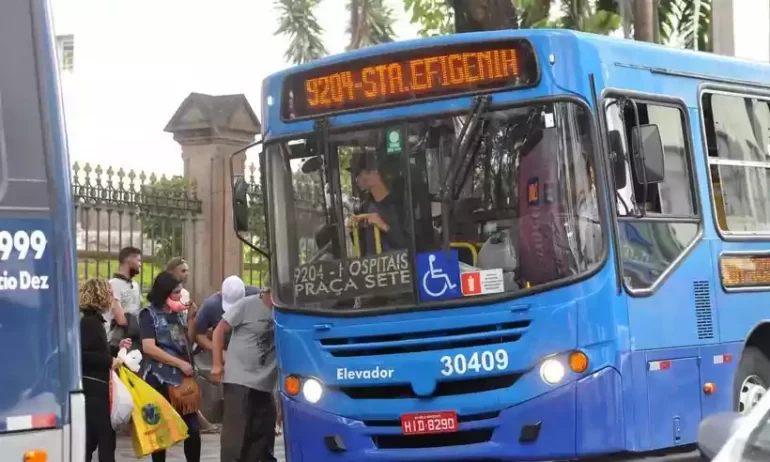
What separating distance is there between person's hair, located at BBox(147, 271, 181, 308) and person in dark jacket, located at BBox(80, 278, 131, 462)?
921 millimetres

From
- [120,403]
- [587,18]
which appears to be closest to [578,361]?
[120,403]

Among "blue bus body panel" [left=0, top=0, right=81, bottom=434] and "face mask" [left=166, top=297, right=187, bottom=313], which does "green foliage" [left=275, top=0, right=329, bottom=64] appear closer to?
"face mask" [left=166, top=297, right=187, bottom=313]

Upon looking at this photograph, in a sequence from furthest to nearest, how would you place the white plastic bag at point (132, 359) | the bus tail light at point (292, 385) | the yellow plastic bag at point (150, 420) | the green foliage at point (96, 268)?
the green foliage at point (96, 268) < the white plastic bag at point (132, 359) < the yellow plastic bag at point (150, 420) < the bus tail light at point (292, 385)

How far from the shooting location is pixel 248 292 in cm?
1248

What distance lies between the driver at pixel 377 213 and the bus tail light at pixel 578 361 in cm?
127

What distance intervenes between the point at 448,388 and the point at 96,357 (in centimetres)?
268

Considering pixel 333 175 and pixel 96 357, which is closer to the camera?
pixel 333 175

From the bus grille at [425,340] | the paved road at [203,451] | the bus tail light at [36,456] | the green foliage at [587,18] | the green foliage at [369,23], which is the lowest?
the paved road at [203,451]

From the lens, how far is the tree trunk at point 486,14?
15430 mm

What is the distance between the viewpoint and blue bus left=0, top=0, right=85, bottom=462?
623 centimetres

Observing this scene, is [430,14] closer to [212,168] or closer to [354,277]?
[212,168]

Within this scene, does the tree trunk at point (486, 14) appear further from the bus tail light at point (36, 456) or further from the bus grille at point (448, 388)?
the bus tail light at point (36, 456)

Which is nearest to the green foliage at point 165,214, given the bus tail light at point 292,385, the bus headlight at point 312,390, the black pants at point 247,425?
the black pants at point 247,425

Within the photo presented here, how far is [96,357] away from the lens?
10250 mm
